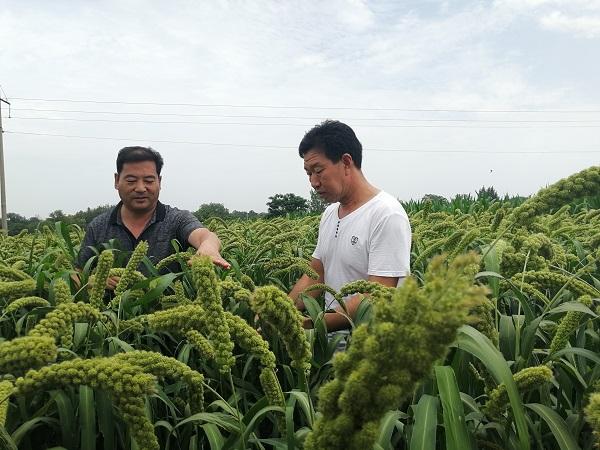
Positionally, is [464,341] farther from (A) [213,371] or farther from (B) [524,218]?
(A) [213,371]

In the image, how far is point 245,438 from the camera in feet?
4.17

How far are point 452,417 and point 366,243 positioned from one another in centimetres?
221

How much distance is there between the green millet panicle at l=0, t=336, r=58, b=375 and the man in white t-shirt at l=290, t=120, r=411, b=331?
7.24ft

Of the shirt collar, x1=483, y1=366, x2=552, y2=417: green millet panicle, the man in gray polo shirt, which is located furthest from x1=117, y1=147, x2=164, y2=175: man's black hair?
x1=483, y1=366, x2=552, y2=417: green millet panicle

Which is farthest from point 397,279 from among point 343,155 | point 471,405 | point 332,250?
point 471,405

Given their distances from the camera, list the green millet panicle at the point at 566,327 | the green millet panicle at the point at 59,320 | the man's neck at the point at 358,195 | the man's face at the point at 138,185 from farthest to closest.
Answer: the man's face at the point at 138,185
the man's neck at the point at 358,195
the green millet panicle at the point at 566,327
the green millet panicle at the point at 59,320

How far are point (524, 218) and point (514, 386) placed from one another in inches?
23.1

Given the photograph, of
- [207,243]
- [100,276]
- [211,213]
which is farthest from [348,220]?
[211,213]

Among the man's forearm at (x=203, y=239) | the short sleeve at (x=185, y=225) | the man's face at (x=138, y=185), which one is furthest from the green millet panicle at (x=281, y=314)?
the man's face at (x=138, y=185)

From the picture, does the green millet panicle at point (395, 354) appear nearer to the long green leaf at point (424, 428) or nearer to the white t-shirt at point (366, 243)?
the long green leaf at point (424, 428)

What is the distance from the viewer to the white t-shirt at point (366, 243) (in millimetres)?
3137

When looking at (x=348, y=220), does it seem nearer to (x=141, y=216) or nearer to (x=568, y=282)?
(x=141, y=216)

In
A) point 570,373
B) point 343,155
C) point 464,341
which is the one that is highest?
point 343,155

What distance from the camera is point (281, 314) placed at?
3.35ft
